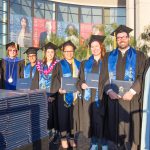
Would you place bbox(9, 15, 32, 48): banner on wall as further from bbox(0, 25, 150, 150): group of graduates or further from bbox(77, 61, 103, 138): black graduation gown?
bbox(77, 61, 103, 138): black graduation gown

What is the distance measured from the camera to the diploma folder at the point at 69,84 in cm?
652

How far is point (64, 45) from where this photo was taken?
22.3 feet

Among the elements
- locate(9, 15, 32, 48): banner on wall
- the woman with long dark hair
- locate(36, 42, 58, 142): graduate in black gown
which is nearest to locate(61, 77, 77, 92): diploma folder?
locate(36, 42, 58, 142): graduate in black gown

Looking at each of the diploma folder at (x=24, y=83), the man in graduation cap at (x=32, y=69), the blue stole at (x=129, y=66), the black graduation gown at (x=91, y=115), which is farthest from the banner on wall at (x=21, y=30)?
the blue stole at (x=129, y=66)

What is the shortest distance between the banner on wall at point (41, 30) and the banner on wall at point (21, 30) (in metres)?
0.65

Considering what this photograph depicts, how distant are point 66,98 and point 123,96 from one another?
1.58 m

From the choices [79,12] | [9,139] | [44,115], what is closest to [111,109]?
[44,115]

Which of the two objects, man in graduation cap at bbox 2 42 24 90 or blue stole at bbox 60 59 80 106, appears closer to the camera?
blue stole at bbox 60 59 80 106

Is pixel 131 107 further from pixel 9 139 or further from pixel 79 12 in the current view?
pixel 79 12

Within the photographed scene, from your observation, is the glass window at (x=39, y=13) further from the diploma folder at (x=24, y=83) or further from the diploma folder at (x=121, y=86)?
the diploma folder at (x=121, y=86)

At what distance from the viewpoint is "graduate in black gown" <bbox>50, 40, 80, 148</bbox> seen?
6.80 m

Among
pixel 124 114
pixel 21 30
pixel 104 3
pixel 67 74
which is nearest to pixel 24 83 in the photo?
pixel 67 74

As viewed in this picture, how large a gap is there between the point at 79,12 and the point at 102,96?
3819 cm

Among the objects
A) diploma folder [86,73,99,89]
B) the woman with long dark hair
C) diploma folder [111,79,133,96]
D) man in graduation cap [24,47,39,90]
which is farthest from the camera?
the woman with long dark hair
